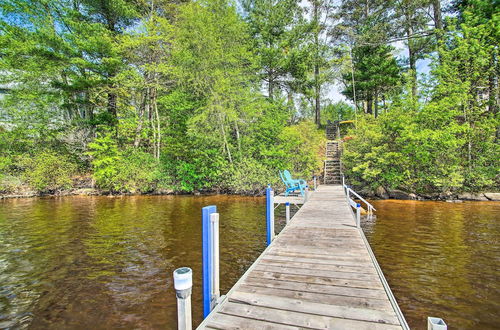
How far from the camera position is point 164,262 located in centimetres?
591

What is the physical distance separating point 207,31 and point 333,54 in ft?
49.0

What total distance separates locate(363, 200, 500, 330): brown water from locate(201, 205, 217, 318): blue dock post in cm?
316

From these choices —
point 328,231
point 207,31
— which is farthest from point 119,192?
point 328,231

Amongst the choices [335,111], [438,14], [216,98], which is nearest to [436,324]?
[216,98]

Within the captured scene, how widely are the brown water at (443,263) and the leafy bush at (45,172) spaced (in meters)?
20.2

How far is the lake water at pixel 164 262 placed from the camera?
13.0 ft

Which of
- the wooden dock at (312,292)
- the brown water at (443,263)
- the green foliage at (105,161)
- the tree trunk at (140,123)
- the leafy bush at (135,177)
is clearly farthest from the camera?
the tree trunk at (140,123)

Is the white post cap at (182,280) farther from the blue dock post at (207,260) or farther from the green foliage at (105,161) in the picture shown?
the green foliage at (105,161)

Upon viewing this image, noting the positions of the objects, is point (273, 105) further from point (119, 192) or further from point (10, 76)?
point (10, 76)

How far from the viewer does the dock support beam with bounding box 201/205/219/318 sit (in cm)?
279

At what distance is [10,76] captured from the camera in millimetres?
17281

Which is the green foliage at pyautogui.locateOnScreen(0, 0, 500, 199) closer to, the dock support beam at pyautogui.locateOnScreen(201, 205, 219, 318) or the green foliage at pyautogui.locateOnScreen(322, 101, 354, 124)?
the dock support beam at pyautogui.locateOnScreen(201, 205, 219, 318)

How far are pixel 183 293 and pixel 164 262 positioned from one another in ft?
14.1

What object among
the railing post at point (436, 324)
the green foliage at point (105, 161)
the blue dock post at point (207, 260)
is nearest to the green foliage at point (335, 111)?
the green foliage at point (105, 161)
